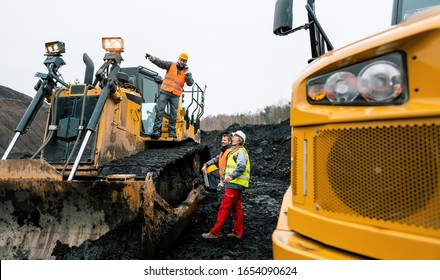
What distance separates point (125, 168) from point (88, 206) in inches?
45.2

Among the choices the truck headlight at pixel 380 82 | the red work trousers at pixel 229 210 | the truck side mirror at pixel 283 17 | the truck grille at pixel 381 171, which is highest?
the truck side mirror at pixel 283 17

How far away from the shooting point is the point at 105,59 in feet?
16.3

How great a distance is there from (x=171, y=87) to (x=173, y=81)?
0.13 m

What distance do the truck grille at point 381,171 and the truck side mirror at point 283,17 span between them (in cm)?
114

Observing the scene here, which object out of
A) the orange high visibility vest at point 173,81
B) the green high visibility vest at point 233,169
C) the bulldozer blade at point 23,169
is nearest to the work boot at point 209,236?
the green high visibility vest at point 233,169

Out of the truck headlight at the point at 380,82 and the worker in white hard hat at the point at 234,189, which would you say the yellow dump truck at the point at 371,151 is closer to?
the truck headlight at the point at 380,82

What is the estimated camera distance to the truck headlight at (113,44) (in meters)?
4.92

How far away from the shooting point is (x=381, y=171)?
Answer: 5.02ft

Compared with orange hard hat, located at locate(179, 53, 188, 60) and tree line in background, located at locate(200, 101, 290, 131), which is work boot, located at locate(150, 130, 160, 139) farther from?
tree line in background, located at locate(200, 101, 290, 131)

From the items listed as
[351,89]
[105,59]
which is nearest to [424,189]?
[351,89]

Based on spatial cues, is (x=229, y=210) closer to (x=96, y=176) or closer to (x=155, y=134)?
(x=96, y=176)

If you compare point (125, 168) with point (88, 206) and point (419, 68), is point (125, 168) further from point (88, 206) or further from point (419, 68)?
point (419, 68)

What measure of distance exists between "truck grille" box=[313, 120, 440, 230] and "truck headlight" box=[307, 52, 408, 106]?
0.11m

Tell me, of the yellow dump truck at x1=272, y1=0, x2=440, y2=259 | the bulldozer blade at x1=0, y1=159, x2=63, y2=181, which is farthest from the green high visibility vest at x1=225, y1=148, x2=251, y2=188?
the yellow dump truck at x1=272, y1=0, x2=440, y2=259
